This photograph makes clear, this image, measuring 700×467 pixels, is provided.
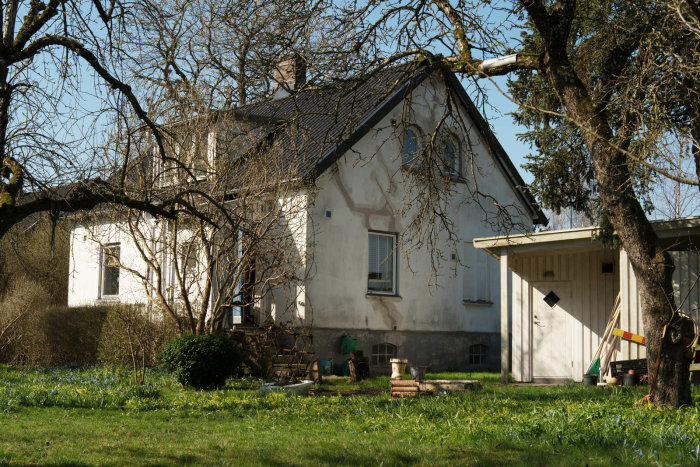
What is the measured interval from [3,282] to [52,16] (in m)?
17.6

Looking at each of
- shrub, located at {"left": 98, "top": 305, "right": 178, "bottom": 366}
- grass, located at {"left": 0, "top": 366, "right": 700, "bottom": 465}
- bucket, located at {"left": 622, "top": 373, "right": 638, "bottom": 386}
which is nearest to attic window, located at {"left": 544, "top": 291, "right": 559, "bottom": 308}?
bucket, located at {"left": 622, "top": 373, "right": 638, "bottom": 386}

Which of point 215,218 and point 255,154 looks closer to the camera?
point 215,218

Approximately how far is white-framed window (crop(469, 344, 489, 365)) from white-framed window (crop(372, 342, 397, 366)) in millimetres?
2991

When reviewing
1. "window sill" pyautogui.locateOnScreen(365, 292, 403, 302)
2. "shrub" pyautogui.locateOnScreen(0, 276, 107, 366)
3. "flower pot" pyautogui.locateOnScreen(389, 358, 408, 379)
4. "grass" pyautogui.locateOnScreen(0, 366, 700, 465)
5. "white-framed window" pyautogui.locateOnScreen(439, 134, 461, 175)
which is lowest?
"grass" pyautogui.locateOnScreen(0, 366, 700, 465)

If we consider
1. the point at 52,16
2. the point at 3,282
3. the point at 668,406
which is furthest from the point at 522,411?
the point at 3,282

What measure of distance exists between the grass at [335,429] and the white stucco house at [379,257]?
5.99 m

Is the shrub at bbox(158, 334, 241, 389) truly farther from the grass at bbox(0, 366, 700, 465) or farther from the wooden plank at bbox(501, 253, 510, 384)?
the wooden plank at bbox(501, 253, 510, 384)

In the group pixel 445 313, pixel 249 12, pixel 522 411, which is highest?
pixel 249 12

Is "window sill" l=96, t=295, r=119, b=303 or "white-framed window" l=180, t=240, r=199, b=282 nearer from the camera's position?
"white-framed window" l=180, t=240, r=199, b=282

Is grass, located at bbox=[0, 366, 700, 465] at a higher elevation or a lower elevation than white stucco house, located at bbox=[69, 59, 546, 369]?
lower

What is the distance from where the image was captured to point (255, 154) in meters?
16.5

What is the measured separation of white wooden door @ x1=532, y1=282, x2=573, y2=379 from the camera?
17344mm

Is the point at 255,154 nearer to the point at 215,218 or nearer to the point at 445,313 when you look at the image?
the point at 215,218

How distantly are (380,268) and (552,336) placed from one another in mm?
4994
